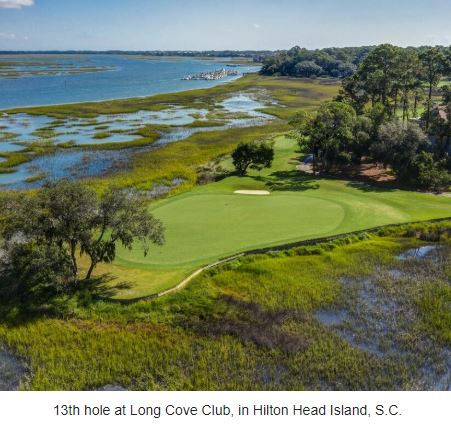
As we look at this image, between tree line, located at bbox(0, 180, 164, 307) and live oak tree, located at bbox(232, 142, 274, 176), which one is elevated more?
live oak tree, located at bbox(232, 142, 274, 176)

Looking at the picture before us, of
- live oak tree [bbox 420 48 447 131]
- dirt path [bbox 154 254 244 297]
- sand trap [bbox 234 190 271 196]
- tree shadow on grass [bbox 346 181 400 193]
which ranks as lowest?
dirt path [bbox 154 254 244 297]

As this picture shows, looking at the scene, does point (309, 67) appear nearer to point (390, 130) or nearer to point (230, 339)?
point (390, 130)

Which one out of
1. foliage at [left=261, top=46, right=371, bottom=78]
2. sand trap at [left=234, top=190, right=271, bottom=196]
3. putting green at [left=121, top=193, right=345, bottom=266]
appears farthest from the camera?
foliage at [left=261, top=46, right=371, bottom=78]

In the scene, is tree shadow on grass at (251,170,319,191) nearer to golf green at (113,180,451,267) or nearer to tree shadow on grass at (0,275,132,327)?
golf green at (113,180,451,267)

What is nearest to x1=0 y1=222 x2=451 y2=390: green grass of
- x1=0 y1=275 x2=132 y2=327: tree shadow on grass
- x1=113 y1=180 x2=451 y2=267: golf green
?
x1=0 y1=275 x2=132 y2=327: tree shadow on grass

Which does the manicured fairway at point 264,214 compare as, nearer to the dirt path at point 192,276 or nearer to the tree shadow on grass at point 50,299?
the dirt path at point 192,276

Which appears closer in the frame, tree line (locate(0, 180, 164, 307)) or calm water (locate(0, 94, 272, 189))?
tree line (locate(0, 180, 164, 307))

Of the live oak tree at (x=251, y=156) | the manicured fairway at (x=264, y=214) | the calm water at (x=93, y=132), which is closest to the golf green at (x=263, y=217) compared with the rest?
the manicured fairway at (x=264, y=214)
